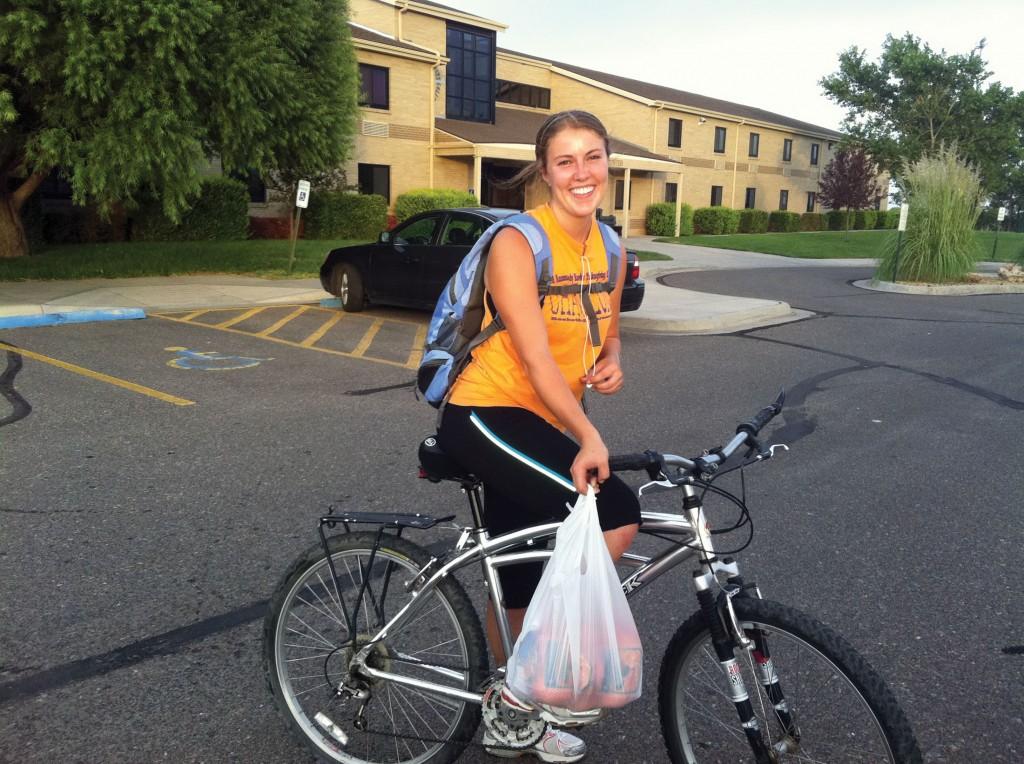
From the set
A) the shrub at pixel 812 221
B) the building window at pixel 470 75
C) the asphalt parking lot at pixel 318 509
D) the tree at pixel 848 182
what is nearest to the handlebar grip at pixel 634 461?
the asphalt parking lot at pixel 318 509

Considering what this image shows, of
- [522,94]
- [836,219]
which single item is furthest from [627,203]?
[836,219]

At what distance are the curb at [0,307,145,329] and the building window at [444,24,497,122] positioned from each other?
25.1 m

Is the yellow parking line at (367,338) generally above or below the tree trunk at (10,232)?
below

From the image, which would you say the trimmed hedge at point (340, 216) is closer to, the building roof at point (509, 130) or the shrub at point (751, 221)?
the building roof at point (509, 130)

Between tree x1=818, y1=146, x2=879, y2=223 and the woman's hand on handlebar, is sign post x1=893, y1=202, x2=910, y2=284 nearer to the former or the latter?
the woman's hand on handlebar

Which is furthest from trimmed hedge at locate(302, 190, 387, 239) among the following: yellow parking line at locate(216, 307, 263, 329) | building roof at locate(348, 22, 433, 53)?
yellow parking line at locate(216, 307, 263, 329)

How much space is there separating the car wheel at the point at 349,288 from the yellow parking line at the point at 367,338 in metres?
0.86

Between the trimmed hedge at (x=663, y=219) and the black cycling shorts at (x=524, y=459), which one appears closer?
the black cycling shorts at (x=524, y=459)

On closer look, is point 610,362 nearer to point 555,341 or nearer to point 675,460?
point 555,341

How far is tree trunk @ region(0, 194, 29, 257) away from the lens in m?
17.1

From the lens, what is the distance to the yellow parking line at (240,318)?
1152cm

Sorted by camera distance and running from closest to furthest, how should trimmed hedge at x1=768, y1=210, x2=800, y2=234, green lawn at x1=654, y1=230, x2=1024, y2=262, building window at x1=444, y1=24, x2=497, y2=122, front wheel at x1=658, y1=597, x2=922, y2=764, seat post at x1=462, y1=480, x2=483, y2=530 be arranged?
front wheel at x1=658, y1=597, x2=922, y2=764, seat post at x1=462, y1=480, x2=483, y2=530, green lawn at x1=654, y1=230, x2=1024, y2=262, building window at x1=444, y1=24, x2=497, y2=122, trimmed hedge at x1=768, y1=210, x2=800, y2=234

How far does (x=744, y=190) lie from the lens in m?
47.2

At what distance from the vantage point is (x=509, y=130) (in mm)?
35281
